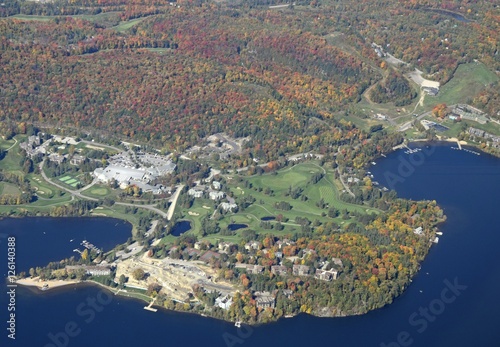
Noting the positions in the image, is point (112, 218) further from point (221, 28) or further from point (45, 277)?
point (221, 28)

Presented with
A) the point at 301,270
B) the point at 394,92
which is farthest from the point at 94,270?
the point at 394,92

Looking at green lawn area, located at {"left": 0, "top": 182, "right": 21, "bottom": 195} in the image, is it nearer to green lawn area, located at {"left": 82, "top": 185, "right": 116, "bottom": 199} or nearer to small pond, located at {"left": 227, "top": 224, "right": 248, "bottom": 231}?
green lawn area, located at {"left": 82, "top": 185, "right": 116, "bottom": 199}

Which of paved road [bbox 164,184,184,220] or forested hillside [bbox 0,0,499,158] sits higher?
forested hillside [bbox 0,0,499,158]

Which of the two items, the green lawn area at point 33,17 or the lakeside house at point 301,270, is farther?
the green lawn area at point 33,17

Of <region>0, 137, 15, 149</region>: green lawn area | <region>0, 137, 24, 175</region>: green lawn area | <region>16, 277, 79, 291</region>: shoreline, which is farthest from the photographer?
<region>0, 137, 15, 149</region>: green lawn area

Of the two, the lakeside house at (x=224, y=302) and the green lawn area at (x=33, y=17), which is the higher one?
the green lawn area at (x=33, y=17)

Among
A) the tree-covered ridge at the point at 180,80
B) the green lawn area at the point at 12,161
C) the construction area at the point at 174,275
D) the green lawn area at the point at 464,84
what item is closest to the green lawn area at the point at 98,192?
the green lawn area at the point at 12,161

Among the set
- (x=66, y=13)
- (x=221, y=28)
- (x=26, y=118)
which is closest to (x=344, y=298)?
(x=26, y=118)

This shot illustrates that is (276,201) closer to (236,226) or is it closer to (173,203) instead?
(236,226)

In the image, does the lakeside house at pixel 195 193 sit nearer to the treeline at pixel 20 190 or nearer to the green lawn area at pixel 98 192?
the green lawn area at pixel 98 192

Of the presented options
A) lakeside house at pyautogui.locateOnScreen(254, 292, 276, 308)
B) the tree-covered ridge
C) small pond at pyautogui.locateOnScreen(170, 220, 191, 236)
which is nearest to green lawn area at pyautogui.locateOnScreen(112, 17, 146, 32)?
the tree-covered ridge
